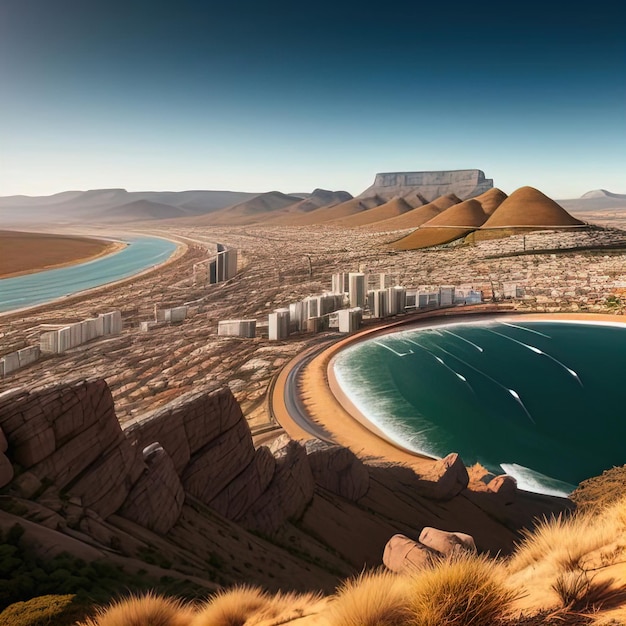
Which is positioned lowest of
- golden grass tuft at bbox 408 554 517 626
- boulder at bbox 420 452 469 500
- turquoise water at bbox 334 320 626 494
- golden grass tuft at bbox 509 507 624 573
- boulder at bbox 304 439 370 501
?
turquoise water at bbox 334 320 626 494

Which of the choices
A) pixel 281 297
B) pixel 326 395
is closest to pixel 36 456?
pixel 326 395

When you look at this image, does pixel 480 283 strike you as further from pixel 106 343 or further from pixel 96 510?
pixel 96 510

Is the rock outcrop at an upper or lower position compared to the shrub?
lower

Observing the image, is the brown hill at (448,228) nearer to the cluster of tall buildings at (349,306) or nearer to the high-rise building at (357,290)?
the cluster of tall buildings at (349,306)

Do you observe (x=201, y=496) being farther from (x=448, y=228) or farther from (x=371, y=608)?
(x=448, y=228)

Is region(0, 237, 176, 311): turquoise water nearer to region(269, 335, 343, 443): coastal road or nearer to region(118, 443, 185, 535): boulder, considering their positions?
region(269, 335, 343, 443): coastal road

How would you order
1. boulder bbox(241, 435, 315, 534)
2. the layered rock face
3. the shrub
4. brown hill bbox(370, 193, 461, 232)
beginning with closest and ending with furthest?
the shrub, the layered rock face, boulder bbox(241, 435, 315, 534), brown hill bbox(370, 193, 461, 232)

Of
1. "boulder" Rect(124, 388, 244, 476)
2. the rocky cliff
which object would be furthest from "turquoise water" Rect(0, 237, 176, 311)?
the rocky cliff
